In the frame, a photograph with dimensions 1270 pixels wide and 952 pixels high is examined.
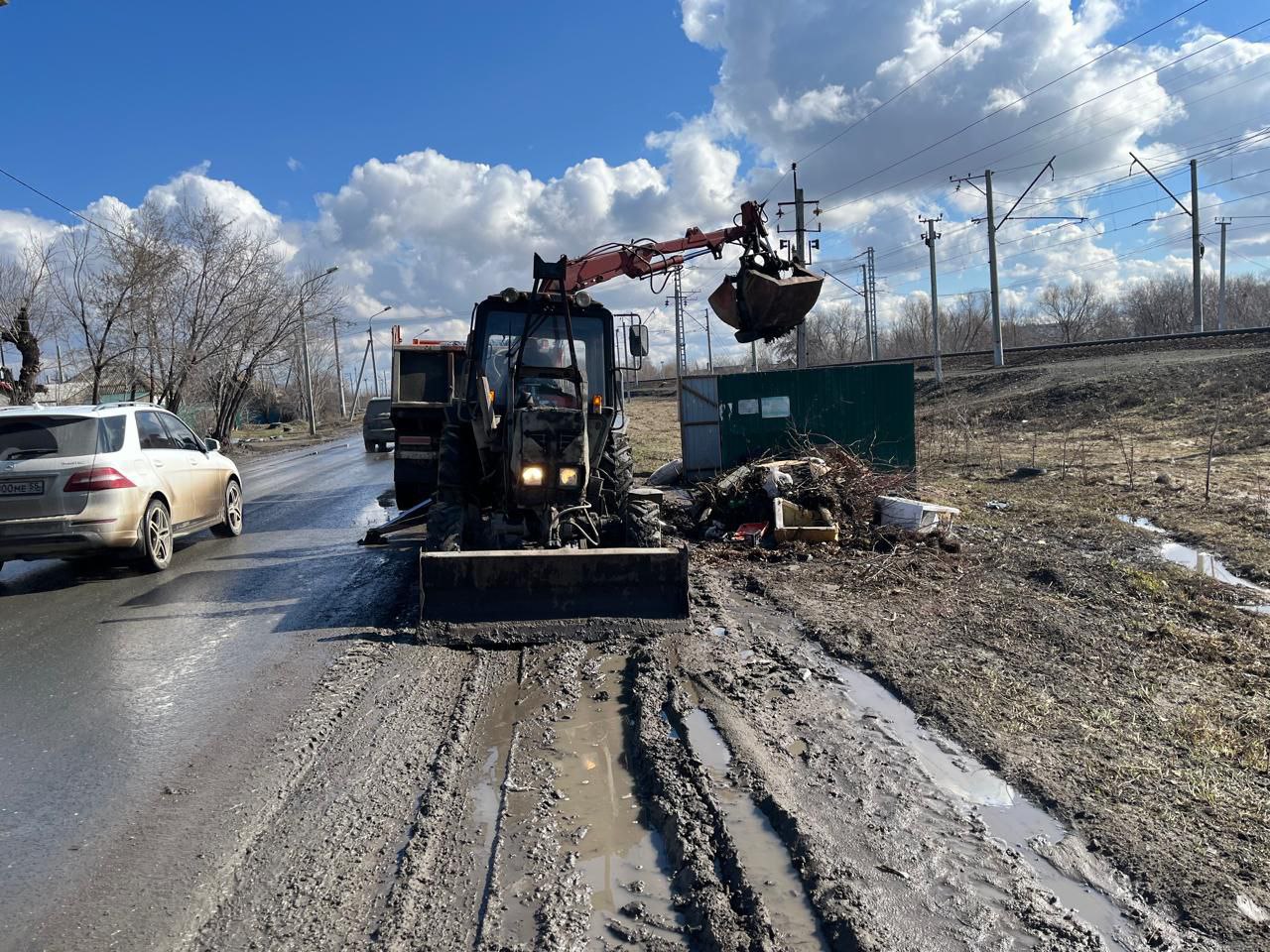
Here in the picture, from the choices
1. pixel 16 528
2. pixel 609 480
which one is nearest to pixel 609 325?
pixel 609 480

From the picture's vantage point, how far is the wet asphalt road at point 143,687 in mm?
3529

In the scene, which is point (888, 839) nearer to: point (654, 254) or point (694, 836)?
point (694, 836)

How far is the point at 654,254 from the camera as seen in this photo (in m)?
11.6

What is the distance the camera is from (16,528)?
26.3 ft

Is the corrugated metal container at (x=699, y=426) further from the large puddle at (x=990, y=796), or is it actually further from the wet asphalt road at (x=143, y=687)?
the large puddle at (x=990, y=796)

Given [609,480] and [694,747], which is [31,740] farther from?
[609,480]

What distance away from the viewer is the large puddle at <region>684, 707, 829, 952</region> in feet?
9.96

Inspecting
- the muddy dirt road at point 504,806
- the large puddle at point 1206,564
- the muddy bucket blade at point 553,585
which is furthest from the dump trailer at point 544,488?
the large puddle at point 1206,564

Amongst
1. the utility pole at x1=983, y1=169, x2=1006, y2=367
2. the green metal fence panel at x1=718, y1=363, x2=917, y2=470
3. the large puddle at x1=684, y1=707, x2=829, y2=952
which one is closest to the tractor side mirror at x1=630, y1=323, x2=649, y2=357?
the large puddle at x1=684, y1=707, x2=829, y2=952

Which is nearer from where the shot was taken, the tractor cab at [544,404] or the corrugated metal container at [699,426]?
the tractor cab at [544,404]

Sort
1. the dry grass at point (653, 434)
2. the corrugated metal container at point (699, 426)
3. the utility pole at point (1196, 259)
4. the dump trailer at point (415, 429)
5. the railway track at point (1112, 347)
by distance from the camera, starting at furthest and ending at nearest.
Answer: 1. the utility pole at point (1196, 259)
2. the railway track at point (1112, 347)
3. the dry grass at point (653, 434)
4. the corrugated metal container at point (699, 426)
5. the dump trailer at point (415, 429)

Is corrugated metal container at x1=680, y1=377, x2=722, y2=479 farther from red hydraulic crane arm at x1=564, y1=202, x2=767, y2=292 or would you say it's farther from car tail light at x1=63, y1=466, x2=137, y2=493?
car tail light at x1=63, y1=466, x2=137, y2=493

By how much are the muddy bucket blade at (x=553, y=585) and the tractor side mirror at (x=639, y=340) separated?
7.73ft

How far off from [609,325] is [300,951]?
6.73 metres
